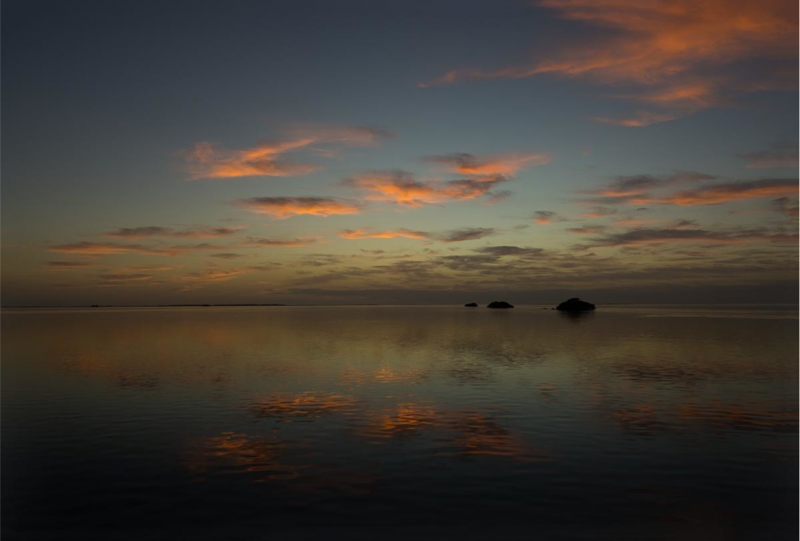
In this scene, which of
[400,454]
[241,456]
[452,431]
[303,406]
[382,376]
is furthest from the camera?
[382,376]

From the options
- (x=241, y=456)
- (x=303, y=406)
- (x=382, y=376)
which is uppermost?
(x=382, y=376)

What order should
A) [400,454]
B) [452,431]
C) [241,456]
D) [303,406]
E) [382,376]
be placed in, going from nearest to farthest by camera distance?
[241,456] < [400,454] < [452,431] < [303,406] < [382,376]

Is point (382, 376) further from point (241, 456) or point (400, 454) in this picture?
point (241, 456)

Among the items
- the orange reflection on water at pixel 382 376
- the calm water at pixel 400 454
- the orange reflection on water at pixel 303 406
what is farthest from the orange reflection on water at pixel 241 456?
the orange reflection on water at pixel 382 376

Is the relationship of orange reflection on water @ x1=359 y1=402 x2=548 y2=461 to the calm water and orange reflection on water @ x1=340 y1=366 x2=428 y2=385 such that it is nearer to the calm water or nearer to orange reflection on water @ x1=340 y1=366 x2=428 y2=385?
the calm water

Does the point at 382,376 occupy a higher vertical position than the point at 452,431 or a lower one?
higher

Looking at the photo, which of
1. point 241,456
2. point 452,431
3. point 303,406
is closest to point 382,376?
point 303,406

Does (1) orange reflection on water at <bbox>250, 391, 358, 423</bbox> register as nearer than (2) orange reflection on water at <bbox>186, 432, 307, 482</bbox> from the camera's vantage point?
No

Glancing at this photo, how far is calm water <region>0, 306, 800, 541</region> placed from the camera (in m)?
15.6

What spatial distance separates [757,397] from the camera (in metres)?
35.3

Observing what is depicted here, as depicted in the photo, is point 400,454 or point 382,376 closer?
point 400,454

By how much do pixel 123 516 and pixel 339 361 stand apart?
3987cm

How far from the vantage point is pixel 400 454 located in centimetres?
2222

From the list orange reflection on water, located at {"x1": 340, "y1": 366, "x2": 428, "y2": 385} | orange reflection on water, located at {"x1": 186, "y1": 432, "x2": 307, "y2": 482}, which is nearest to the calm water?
orange reflection on water, located at {"x1": 186, "y1": 432, "x2": 307, "y2": 482}
